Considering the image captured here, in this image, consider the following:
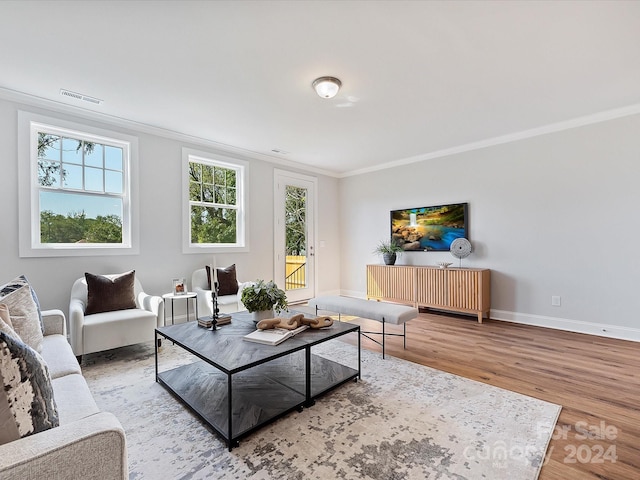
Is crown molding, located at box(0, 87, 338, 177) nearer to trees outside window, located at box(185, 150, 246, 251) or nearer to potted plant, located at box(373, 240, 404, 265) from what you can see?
trees outside window, located at box(185, 150, 246, 251)

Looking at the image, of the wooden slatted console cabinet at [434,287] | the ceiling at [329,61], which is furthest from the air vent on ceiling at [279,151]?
the wooden slatted console cabinet at [434,287]

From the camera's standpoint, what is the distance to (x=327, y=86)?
2.82 meters

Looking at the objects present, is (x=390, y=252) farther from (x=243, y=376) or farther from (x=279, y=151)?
(x=243, y=376)

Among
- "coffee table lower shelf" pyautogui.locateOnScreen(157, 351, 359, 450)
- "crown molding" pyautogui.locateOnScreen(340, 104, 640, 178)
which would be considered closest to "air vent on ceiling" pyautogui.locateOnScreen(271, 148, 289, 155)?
"crown molding" pyautogui.locateOnScreen(340, 104, 640, 178)

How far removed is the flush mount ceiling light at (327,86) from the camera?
109 inches

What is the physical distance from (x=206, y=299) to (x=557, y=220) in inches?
176

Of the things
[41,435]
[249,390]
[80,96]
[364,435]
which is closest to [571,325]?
[364,435]

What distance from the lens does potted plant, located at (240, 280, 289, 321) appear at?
2.51 m

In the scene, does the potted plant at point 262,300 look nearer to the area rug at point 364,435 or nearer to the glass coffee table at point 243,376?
the glass coffee table at point 243,376

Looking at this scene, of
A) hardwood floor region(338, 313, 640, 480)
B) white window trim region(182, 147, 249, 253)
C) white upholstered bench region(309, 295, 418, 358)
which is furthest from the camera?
white window trim region(182, 147, 249, 253)

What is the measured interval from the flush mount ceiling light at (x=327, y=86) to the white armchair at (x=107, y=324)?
2.61 m

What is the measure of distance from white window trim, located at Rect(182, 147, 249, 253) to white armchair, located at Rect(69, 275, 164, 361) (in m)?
1.13

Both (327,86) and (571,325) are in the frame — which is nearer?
(327,86)

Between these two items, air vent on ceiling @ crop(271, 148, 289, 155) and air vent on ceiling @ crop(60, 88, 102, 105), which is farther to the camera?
air vent on ceiling @ crop(271, 148, 289, 155)
